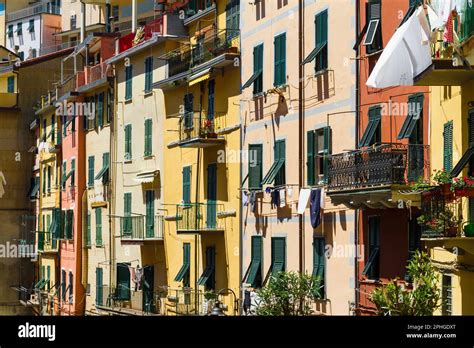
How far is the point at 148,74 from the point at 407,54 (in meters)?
28.8

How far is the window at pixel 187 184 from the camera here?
54.9 metres

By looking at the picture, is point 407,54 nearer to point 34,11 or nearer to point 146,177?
point 146,177

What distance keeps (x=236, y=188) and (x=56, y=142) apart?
28.4m

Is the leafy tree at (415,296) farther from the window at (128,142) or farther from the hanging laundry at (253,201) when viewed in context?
the window at (128,142)

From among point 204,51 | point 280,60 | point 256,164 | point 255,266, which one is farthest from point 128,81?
point 280,60

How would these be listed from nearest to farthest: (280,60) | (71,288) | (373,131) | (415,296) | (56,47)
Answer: (415,296) → (373,131) → (280,60) → (71,288) → (56,47)

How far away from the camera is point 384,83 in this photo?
107 feet

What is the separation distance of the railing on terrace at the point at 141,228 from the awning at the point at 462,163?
93.0 ft

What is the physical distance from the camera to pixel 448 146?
108 ft

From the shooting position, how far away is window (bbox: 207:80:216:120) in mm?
52281

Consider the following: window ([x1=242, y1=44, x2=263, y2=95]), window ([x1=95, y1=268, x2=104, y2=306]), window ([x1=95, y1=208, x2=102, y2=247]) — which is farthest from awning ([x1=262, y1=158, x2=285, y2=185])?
window ([x1=95, y1=208, x2=102, y2=247])

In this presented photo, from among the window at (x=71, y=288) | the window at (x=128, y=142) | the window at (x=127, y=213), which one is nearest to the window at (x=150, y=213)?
the window at (x=127, y=213)
